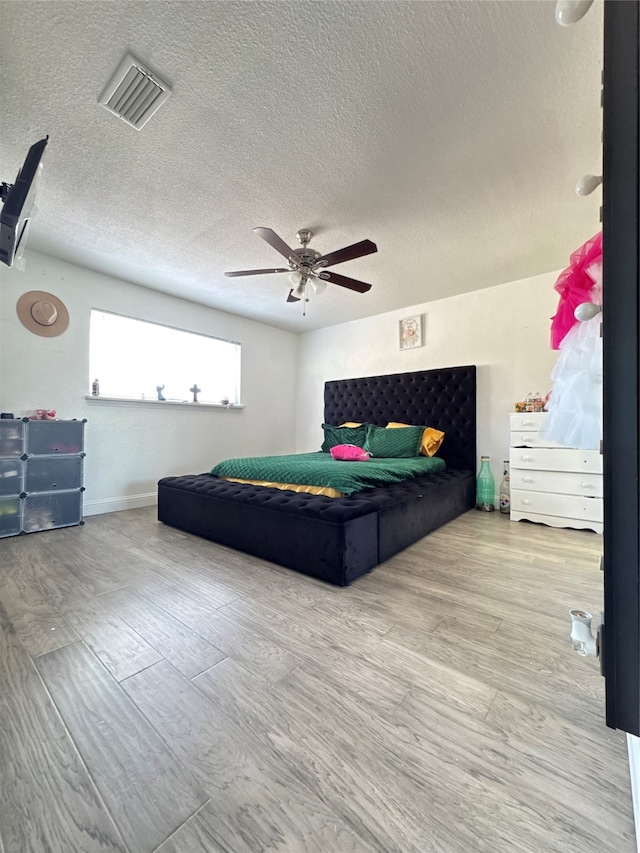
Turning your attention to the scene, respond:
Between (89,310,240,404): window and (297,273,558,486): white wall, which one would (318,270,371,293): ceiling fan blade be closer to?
(297,273,558,486): white wall

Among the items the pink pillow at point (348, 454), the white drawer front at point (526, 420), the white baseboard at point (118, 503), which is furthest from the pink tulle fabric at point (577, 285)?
the white baseboard at point (118, 503)

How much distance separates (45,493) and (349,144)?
10.9 ft

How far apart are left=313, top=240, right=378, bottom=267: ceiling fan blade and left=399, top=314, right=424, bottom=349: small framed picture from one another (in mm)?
1973

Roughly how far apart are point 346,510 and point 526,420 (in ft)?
7.04

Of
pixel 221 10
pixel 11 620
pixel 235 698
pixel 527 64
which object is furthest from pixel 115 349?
pixel 527 64

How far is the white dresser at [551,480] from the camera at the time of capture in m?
2.60

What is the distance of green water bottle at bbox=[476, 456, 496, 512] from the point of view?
337 centimetres

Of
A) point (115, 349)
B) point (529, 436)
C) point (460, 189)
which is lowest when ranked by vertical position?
point (529, 436)

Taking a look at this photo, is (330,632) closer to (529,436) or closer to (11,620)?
(11,620)

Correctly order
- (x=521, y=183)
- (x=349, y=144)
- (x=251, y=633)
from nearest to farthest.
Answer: (x=251, y=633)
(x=349, y=144)
(x=521, y=183)

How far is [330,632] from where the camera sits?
4.33ft

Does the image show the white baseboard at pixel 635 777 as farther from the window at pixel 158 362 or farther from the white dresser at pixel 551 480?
the window at pixel 158 362

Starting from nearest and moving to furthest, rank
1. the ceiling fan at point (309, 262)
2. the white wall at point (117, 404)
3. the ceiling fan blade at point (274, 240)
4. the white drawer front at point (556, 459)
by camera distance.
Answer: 1. the ceiling fan blade at point (274, 240)
2. the ceiling fan at point (309, 262)
3. the white drawer front at point (556, 459)
4. the white wall at point (117, 404)

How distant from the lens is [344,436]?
13.0 ft
